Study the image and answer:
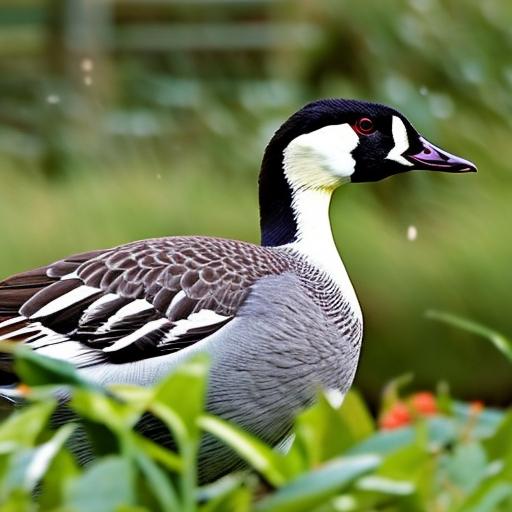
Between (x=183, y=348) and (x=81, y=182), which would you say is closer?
(x=183, y=348)

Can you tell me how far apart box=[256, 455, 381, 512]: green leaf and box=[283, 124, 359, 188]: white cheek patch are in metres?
1.56

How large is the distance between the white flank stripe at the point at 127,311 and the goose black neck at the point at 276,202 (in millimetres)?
464

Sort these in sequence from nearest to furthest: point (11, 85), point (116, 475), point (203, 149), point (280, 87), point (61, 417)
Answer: point (116, 475) → point (61, 417) → point (203, 149) → point (280, 87) → point (11, 85)

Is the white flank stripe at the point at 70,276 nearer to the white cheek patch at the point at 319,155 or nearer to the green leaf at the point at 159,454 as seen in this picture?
the white cheek patch at the point at 319,155

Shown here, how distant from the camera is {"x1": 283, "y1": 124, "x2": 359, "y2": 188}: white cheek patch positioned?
2793 millimetres

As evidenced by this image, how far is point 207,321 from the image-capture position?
248 centimetres

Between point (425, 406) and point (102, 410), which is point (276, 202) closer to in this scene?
point (425, 406)

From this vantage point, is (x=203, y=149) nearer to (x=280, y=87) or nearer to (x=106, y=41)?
(x=280, y=87)

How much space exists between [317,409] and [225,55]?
724 centimetres

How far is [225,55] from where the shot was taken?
28.0ft

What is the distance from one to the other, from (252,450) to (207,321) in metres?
1.16

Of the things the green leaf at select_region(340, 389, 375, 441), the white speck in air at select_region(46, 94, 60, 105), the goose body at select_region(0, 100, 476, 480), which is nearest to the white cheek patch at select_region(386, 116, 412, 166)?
the goose body at select_region(0, 100, 476, 480)

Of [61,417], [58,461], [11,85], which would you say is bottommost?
[11,85]

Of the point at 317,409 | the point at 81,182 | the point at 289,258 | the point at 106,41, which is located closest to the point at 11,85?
the point at 106,41
